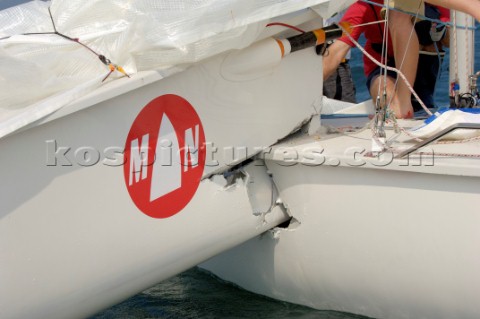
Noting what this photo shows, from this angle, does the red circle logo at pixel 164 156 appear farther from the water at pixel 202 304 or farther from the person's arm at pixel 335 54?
the person's arm at pixel 335 54

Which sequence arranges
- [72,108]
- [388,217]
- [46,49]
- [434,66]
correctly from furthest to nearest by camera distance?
[434,66] → [388,217] → [46,49] → [72,108]

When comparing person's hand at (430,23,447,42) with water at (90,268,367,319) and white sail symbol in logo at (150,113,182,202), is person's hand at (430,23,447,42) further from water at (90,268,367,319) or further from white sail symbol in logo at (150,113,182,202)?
white sail symbol in logo at (150,113,182,202)

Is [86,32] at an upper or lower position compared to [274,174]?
upper

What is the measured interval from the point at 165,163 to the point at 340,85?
8.23ft

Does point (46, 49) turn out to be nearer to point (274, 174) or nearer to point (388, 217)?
point (274, 174)

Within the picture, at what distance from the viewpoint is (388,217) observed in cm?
282

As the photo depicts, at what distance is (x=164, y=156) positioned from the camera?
105 inches

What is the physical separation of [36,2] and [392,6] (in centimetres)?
144

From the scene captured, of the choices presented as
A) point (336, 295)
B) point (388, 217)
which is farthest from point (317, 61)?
point (336, 295)

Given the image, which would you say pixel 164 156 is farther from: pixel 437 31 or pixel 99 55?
pixel 437 31

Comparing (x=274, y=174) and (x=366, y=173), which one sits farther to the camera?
(x=274, y=174)

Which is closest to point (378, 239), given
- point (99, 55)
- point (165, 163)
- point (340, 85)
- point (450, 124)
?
point (450, 124)

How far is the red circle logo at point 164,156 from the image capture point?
8.49 feet

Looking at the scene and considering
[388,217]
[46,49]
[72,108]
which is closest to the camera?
[72,108]
